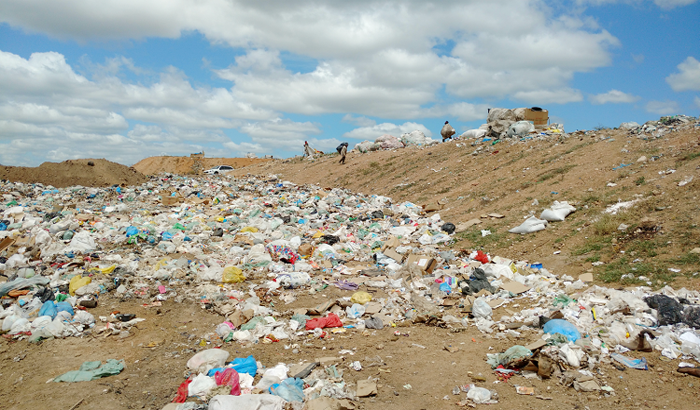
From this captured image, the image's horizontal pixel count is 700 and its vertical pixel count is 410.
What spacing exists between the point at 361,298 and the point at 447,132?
13.8 m

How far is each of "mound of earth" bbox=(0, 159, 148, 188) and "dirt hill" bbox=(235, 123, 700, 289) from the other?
425 inches

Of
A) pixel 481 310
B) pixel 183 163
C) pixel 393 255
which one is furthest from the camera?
pixel 183 163

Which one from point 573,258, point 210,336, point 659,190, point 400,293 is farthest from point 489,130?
point 210,336

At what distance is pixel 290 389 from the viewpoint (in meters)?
3.59

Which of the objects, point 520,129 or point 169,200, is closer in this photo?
point 169,200

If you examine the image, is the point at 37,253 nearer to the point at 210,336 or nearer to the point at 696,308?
the point at 210,336

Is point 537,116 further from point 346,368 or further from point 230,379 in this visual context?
point 230,379

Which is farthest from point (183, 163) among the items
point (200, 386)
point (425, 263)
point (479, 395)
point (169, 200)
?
point (479, 395)

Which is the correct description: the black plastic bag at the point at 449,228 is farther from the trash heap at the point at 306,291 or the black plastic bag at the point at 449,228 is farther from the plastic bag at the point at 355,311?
the plastic bag at the point at 355,311

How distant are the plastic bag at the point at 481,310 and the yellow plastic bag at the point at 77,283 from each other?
5.30 metres

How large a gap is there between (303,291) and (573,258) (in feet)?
13.8

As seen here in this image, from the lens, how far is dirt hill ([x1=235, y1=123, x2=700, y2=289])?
5754mm

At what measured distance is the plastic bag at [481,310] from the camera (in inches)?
203

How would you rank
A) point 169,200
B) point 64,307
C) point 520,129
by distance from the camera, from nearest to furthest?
1. point 64,307
2. point 169,200
3. point 520,129
